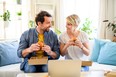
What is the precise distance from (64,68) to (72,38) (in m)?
0.96

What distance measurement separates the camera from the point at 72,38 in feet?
8.23

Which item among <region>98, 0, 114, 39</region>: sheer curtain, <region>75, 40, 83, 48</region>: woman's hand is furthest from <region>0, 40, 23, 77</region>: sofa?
<region>98, 0, 114, 39</region>: sheer curtain

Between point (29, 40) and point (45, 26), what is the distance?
0.90ft

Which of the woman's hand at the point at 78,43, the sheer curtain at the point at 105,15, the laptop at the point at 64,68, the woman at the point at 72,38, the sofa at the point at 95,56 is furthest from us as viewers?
the sheer curtain at the point at 105,15

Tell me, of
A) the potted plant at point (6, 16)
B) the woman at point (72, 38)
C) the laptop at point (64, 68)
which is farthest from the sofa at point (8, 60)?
the laptop at point (64, 68)

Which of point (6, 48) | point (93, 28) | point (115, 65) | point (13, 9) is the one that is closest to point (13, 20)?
point (13, 9)

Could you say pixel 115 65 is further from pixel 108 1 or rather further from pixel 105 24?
pixel 108 1

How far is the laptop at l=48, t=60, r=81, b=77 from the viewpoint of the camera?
157 centimetres

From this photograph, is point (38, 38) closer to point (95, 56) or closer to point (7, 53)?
point (7, 53)

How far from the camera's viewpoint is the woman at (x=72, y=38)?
253 cm

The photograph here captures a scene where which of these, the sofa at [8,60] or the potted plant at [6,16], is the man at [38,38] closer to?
the sofa at [8,60]

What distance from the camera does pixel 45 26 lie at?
8.07ft

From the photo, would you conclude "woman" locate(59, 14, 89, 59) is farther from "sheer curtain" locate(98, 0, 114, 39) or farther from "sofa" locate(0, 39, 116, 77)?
"sheer curtain" locate(98, 0, 114, 39)

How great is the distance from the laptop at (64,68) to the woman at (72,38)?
2.87 feet
